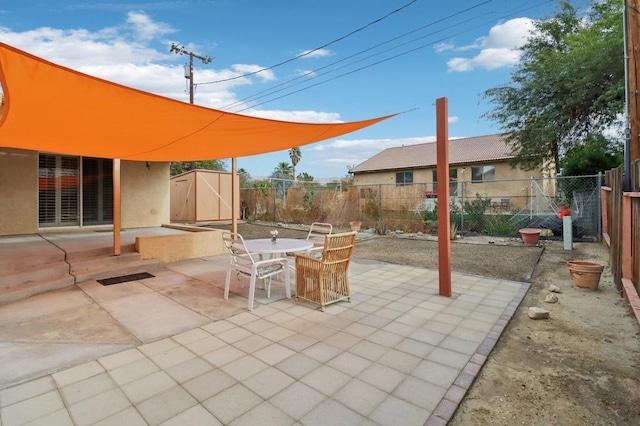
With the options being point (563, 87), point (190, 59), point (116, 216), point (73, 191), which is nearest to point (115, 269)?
point (116, 216)

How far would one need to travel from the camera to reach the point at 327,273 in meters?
3.56

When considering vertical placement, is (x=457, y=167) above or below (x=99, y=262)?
above

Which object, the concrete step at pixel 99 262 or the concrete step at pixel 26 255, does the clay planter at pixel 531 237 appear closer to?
the concrete step at pixel 99 262

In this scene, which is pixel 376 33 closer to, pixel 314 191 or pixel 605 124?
pixel 314 191

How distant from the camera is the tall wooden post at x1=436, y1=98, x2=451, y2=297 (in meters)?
3.87

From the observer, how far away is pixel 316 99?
1353cm

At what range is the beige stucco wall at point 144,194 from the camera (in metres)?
8.06

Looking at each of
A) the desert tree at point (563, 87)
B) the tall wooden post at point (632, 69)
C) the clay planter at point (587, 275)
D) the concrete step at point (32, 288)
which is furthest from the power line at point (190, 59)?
the clay planter at point (587, 275)

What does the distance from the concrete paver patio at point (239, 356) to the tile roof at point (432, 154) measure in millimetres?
14632

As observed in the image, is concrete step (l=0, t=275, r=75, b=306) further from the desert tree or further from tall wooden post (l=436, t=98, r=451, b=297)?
the desert tree

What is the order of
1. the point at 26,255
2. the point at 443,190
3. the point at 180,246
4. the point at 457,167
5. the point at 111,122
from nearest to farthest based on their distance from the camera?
1. the point at 111,122
2. the point at 443,190
3. the point at 26,255
4. the point at 180,246
5. the point at 457,167

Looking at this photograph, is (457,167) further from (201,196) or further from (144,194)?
(144,194)

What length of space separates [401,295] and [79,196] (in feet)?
24.5

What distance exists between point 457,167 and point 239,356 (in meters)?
18.3
